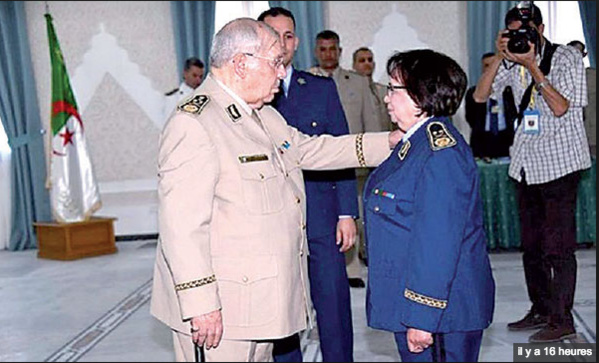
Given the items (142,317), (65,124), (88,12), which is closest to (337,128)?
(142,317)

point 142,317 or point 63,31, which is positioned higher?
point 63,31

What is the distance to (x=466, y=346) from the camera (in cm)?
194

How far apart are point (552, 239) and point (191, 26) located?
5037mm

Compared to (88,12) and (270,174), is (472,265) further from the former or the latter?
(88,12)

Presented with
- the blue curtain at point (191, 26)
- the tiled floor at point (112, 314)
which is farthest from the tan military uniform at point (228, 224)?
the blue curtain at point (191, 26)

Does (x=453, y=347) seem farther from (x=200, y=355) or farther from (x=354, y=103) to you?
(x=354, y=103)

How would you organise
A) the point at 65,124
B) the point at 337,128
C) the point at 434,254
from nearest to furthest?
the point at 434,254 < the point at 337,128 < the point at 65,124

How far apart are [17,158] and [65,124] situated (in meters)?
0.75

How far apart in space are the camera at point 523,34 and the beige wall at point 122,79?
4482mm

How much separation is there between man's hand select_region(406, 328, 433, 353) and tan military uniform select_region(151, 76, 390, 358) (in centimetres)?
30

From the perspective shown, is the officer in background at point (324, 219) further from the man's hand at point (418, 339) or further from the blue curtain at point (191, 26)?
the blue curtain at point (191, 26)

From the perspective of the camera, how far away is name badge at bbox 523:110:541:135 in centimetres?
331

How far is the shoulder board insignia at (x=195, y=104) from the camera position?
1.86 m

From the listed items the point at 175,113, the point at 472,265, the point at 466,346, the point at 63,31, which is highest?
the point at 63,31
